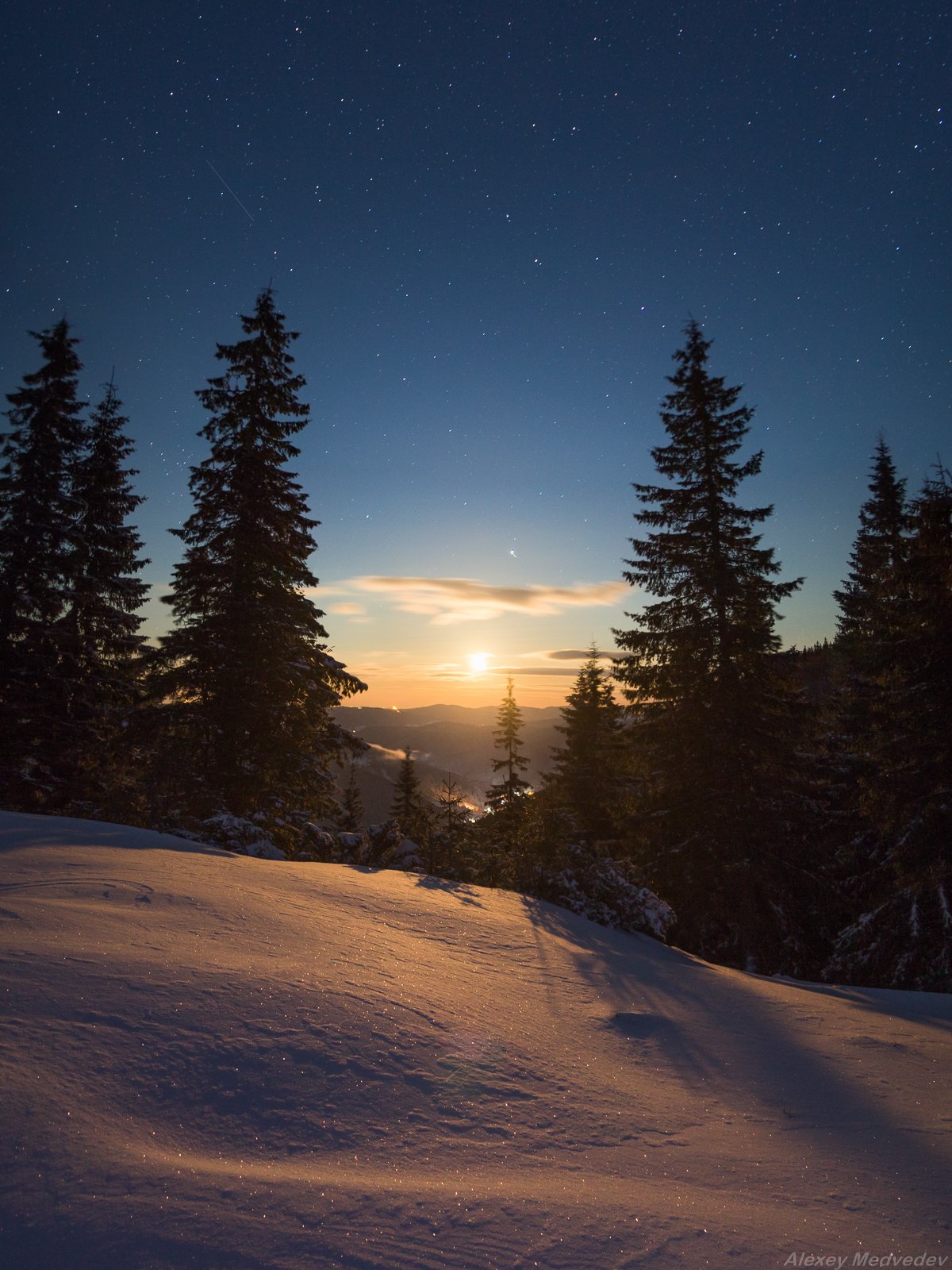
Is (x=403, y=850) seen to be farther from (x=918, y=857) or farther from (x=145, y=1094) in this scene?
(x=918, y=857)

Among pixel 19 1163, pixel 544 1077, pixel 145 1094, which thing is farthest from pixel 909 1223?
pixel 19 1163

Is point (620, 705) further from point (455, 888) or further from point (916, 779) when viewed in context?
point (455, 888)

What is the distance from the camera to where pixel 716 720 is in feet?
47.3

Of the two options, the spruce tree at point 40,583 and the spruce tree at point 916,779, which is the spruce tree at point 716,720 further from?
the spruce tree at point 40,583

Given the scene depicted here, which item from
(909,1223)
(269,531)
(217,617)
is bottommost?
(909,1223)

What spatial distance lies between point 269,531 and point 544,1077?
44.6ft

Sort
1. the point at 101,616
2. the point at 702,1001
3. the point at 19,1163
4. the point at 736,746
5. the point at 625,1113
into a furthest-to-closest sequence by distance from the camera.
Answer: the point at 101,616 < the point at 736,746 < the point at 702,1001 < the point at 625,1113 < the point at 19,1163

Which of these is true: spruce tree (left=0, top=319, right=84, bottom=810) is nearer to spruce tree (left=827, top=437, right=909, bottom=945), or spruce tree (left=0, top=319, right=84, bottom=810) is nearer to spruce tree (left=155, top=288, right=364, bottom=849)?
spruce tree (left=155, top=288, right=364, bottom=849)

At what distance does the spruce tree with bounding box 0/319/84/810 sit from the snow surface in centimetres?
1223

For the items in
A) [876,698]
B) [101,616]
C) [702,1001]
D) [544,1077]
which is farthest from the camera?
[101,616]

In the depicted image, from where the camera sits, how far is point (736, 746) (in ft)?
46.5

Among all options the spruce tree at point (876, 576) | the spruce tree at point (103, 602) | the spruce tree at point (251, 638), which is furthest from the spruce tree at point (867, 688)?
the spruce tree at point (103, 602)

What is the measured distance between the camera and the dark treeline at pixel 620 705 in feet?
40.0

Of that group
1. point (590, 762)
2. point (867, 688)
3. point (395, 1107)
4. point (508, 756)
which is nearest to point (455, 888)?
point (395, 1107)
